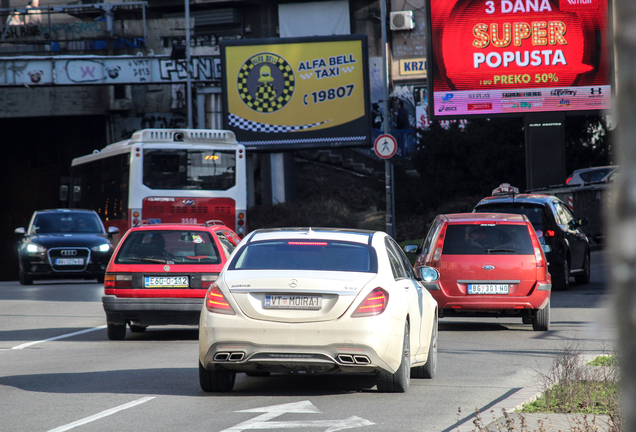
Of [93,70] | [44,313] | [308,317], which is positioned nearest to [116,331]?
[44,313]

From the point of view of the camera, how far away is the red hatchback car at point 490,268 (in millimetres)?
13031

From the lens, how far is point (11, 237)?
52250 millimetres

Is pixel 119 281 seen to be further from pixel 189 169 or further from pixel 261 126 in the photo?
pixel 261 126

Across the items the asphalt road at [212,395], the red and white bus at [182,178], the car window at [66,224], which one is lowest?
the asphalt road at [212,395]

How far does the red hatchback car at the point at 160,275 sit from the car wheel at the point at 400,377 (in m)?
4.43

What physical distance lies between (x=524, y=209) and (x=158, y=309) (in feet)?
29.7

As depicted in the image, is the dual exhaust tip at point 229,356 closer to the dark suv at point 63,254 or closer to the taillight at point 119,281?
the taillight at point 119,281

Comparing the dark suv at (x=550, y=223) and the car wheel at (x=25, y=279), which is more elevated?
the dark suv at (x=550, y=223)

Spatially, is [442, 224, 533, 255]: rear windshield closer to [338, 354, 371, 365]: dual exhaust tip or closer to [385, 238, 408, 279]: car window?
[385, 238, 408, 279]: car window

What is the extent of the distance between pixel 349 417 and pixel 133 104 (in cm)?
4323

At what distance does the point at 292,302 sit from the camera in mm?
7418

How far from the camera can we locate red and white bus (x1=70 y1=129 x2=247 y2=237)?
24484mm

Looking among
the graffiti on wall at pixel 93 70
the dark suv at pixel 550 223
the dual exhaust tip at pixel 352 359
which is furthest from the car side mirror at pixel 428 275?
the graffiti on wall at pixel 93 70

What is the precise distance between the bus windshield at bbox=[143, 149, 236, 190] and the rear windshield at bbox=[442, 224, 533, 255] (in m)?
12.0
